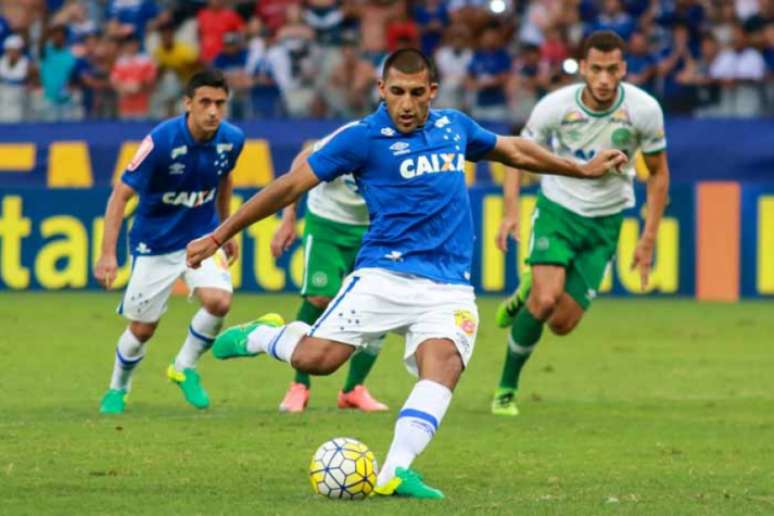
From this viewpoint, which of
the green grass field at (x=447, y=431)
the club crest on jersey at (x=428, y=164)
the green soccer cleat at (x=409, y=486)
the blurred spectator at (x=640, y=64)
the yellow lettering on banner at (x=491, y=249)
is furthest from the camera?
the blurred spectator at (x=640, y=64)

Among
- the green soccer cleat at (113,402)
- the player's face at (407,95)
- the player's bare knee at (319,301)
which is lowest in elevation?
the green soccer cleat at (113,402)

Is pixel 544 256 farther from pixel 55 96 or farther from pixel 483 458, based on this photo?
pixel 55 96

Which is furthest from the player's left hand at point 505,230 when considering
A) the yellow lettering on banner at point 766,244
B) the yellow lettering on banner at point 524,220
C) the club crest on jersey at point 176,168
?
the yellow lettering on banner at point 766,244

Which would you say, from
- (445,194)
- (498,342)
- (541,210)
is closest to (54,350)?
(498,342)

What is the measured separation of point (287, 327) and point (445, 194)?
113cm

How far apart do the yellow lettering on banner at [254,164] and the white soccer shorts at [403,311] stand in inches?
579

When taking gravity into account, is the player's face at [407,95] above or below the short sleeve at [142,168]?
above

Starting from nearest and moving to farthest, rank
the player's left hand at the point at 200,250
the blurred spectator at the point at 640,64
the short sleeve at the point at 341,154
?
the player's left hand at the point at 200,250
the short sleeve at the point at 341,154
the blurred spectator at the point at 640,64

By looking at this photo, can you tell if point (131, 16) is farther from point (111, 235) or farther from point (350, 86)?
point (111, 235)

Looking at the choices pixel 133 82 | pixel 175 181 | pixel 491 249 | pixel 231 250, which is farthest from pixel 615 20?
pixel 175 181

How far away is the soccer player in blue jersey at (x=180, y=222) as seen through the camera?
11.9 m

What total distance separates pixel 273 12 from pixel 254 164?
2.97 metres

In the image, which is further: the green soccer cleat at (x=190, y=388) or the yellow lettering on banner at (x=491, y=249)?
the yellow lettering on banner at (x=491, y=249)

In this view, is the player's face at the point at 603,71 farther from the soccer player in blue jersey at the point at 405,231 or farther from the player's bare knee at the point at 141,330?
the player's bare knee at the point at 141,330
